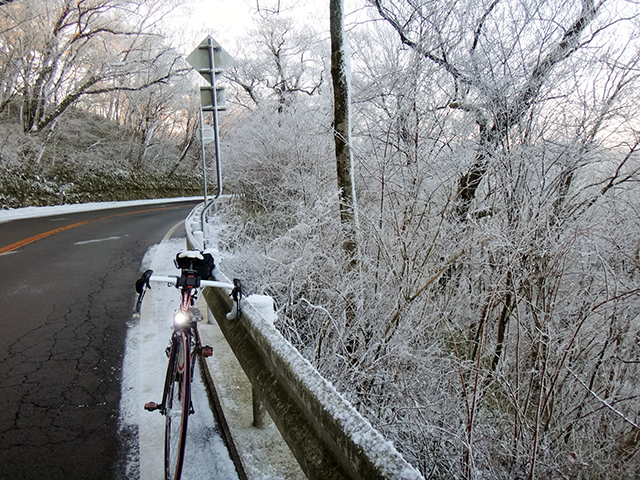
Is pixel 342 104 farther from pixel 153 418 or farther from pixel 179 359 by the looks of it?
pixel 153 418

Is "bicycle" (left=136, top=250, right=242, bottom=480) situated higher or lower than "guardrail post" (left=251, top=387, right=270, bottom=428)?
higher

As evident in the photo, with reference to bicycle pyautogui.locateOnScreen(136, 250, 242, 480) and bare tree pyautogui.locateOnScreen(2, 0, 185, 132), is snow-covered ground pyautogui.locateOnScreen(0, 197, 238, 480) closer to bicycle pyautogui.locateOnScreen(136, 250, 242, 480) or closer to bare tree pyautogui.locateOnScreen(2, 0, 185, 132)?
bicycle pyautogui.locateOnScreen(136, 250, 242, 480)

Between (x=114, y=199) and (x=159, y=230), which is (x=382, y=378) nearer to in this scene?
(x=159, y=230)

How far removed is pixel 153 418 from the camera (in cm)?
317

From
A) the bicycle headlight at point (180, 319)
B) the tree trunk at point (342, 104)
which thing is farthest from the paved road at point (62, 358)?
the tree trunk at point (342, 104)

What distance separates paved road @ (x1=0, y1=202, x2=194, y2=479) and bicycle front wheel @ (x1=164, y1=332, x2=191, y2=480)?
0.45 metres

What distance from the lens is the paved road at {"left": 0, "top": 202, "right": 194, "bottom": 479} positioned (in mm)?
2777

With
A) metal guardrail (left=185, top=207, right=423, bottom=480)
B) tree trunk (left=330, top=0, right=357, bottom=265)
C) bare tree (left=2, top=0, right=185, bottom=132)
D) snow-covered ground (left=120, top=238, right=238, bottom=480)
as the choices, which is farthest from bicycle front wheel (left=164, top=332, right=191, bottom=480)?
bare tree (left=2, top=0, right=185, bottom=132)

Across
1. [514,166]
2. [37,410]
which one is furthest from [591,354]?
[37,410]

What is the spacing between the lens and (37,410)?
3.27m

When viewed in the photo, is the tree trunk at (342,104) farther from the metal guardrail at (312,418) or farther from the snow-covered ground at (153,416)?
the metal guardrail at (312,418)

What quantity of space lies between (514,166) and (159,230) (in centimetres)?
1082

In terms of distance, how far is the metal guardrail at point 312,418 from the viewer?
1.42 metres

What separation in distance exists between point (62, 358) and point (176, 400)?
2397 mm
